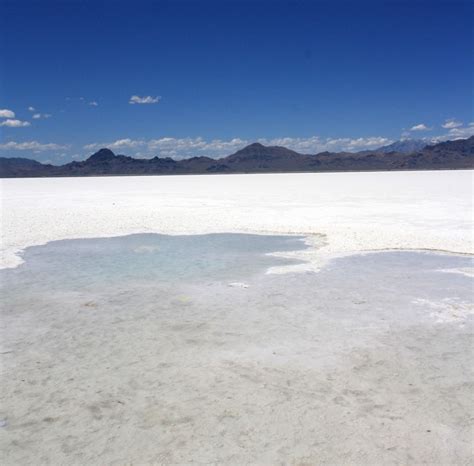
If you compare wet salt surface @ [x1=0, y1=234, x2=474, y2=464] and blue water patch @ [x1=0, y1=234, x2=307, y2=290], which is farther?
blue water patch @ [x1=0, y1=234, x2=307, y2=290]

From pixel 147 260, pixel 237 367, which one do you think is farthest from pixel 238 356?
pixel 147 260

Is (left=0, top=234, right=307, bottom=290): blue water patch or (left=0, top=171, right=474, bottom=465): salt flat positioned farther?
(left=0, top=234, right=307, bottom=290): blue water patch

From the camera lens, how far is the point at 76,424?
11.5 ft

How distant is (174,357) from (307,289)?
2814mm

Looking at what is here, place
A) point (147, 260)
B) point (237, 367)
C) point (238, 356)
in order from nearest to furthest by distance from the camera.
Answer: point (237, 367) → point (238, 356) → point (147, 260)

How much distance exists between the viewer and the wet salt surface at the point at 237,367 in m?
3.26

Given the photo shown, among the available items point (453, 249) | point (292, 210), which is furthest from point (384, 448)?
point (292, 210)

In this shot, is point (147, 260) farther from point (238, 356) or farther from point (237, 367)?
point (237, 367)

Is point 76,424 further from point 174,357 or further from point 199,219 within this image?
point 199,219

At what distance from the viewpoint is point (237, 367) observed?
4434 millimetres

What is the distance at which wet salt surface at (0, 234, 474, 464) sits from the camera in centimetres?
326

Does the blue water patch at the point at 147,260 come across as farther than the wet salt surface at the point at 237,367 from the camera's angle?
Yes

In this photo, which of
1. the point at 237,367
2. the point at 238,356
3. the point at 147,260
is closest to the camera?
the point at 237,367

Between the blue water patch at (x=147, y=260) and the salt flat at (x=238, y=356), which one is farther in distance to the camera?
the blue water patch at (x=147, y=260)
